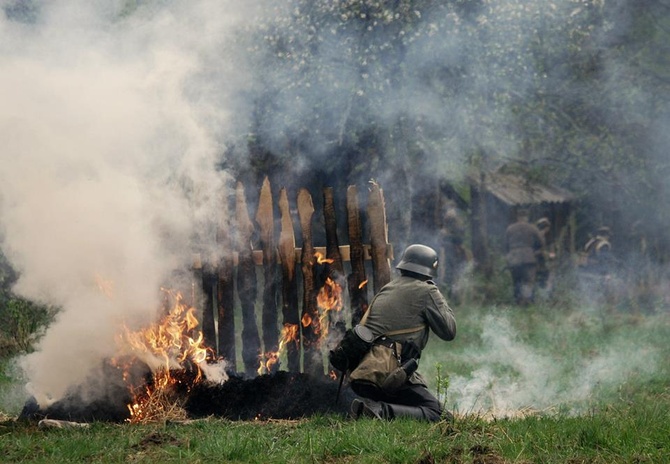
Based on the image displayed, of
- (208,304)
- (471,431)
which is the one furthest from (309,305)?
(471,431)

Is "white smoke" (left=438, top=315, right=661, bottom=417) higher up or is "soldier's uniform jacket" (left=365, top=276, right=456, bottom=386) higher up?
"soldier's uniform jacket" (left=365, top=276, right=456, bottom=386)

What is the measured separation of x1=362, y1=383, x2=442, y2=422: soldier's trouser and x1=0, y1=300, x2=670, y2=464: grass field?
0.50 feet

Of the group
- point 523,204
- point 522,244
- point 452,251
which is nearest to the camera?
point 522,244

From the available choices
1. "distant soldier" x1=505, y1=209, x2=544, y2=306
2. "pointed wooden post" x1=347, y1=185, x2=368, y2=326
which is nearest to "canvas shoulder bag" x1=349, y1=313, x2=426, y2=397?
"pointed wooden post" x1=347, y1=185, x2=368, y2=326

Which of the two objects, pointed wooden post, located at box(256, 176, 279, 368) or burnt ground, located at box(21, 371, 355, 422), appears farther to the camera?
pointed wooden post, located at box(256, 176, 279, 368)

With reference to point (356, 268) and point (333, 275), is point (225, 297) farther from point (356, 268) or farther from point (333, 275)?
point (356, 268)

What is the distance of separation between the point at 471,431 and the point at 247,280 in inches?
123

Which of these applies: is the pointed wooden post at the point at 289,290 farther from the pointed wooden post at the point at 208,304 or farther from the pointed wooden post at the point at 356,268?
the pointed wooden post at the point at 208,304

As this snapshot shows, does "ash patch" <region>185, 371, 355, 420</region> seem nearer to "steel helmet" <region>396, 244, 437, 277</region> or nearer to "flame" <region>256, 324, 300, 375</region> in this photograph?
"flame" <region>256, 324, 300, 375</region>

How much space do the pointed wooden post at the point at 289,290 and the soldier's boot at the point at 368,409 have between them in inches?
60.2

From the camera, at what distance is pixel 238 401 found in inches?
323

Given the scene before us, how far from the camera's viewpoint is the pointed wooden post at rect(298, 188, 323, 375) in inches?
350

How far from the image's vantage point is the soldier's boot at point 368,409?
7.38m

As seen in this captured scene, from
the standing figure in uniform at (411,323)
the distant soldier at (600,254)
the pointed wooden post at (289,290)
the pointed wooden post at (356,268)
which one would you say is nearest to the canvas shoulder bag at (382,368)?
the standing figure in uniform at (411,323)
